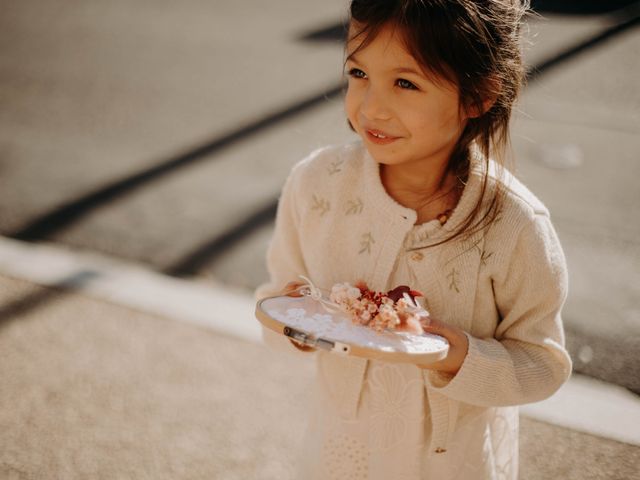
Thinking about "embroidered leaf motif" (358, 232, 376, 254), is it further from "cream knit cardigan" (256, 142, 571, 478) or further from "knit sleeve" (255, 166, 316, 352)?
"knit sleeve" (255, 166, 316, 352)

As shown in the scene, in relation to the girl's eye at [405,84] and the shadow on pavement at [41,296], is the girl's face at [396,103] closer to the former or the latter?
the girl's eye at [405,84]

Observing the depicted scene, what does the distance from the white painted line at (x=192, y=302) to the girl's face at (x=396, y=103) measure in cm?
172

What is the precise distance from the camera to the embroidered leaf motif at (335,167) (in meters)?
1.66

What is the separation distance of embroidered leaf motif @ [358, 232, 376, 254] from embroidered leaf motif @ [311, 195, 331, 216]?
0.40 ft

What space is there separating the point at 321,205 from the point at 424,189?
261 millimetres

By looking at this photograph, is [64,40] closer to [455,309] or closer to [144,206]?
[144,206]

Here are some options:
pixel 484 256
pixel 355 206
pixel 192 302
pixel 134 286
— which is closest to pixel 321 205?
pixel 355 206

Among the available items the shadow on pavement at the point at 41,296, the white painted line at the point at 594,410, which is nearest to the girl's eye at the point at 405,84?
the white painted line at the point at 594,410

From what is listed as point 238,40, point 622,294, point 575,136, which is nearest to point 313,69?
point 238,40

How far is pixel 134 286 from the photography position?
352 centimetres

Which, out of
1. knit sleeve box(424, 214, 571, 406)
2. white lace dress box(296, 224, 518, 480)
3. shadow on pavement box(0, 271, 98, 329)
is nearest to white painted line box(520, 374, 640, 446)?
white lace dress box(296, 224, 518, 480)

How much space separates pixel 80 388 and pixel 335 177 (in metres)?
1.76

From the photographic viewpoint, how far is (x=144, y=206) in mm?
4289

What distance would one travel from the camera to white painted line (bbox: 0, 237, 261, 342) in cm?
330
